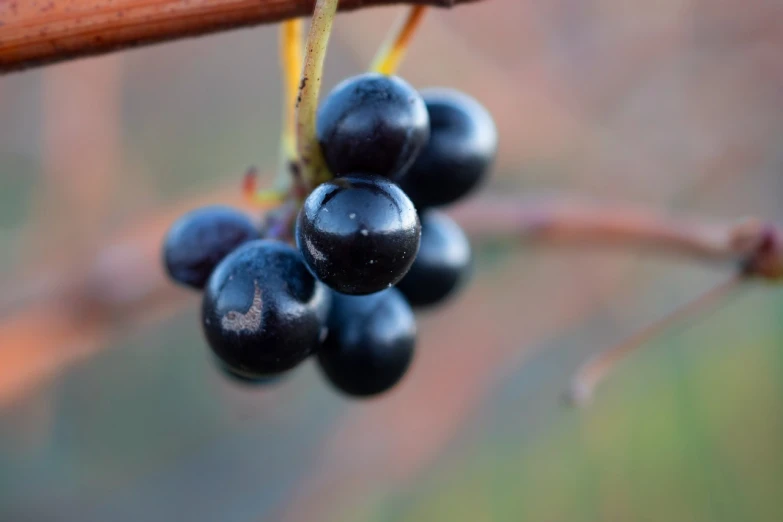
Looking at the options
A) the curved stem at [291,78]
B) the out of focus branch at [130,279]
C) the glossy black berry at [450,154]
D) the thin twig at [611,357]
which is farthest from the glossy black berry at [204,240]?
the out of focus branch at [130,279]

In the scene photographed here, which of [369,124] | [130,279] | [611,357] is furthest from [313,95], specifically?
[130,279]

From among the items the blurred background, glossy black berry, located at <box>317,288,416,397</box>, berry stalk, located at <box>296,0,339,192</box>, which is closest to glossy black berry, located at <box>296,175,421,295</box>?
berry stalk, located at <box>296,0,339,192</box>

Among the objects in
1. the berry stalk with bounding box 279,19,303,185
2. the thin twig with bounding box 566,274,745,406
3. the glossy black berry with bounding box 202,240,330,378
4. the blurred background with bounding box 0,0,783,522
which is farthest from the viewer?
the blurred background with bounding box 0,0,783,522

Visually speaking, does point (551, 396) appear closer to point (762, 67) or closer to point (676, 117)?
point (676, 117)

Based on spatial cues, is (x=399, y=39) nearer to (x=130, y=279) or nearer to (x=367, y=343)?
(x=367, y=343)

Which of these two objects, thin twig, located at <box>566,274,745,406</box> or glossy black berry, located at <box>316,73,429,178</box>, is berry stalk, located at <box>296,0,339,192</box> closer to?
glossy black berry, located at <box>316,73,429,178</box>

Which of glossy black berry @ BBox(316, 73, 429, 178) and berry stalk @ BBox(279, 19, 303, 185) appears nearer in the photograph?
glossy black berry @ BBox(316, 73, 429, 178)

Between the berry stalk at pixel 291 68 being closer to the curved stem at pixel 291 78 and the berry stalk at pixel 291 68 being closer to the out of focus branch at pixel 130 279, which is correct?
the curved stem at pixel 291 78
